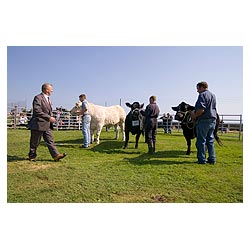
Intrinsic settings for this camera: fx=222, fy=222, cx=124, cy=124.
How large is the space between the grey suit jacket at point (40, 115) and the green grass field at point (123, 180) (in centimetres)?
87

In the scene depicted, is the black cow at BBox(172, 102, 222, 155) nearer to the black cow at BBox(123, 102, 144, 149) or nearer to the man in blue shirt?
the man in blue shirt

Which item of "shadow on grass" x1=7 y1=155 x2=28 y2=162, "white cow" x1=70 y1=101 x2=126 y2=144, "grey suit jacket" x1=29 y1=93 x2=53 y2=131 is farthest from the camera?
"white cow" x1=70 y1=101 x2=126 y2=144

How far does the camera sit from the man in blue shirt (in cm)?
505

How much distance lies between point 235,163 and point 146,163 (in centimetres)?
222

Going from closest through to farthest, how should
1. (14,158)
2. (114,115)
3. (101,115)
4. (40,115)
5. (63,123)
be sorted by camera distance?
1. (40,115)
2. (14,158)
3. (101,115)
4. (114,115)
5. (63,123)

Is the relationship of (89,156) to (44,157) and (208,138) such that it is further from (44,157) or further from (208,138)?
(208,138)

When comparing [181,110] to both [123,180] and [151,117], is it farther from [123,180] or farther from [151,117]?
[123,180]

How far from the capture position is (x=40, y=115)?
5.04 metres

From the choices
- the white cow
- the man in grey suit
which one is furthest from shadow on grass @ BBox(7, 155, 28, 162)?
the white cow

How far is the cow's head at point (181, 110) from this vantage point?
6.39m

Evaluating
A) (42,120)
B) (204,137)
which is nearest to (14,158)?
(42,120)

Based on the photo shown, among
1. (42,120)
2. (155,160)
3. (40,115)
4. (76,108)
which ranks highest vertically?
(76,108)

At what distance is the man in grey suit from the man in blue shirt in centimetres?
331

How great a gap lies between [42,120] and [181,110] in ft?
12.6
